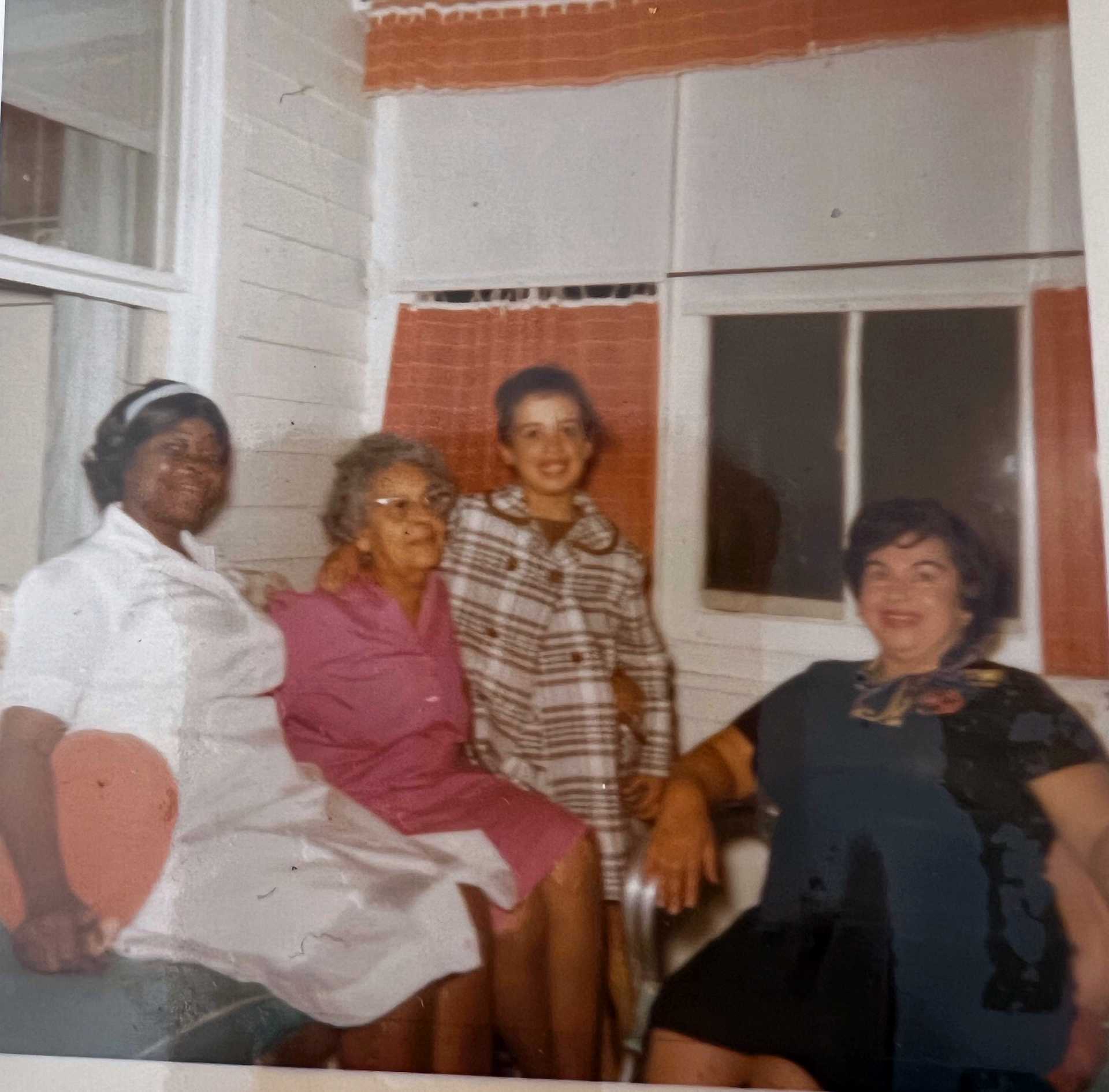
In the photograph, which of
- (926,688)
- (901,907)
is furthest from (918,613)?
(901,907)

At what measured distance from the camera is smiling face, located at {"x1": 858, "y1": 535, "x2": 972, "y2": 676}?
915 mm

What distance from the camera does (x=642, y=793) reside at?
0.93 metres

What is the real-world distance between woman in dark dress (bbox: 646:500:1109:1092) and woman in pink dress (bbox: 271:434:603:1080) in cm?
9

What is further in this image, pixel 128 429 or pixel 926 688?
pixel 128 429

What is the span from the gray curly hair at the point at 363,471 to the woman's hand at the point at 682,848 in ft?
1.19

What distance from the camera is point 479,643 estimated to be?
0.95 metres

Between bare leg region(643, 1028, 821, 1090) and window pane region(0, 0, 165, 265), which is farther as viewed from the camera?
window pane region(0, 0, 165, 265)

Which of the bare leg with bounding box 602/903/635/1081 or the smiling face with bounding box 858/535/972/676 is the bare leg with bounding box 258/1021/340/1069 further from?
the smiling face with bounding box 858/535/972/676

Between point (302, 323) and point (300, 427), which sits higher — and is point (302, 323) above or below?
above

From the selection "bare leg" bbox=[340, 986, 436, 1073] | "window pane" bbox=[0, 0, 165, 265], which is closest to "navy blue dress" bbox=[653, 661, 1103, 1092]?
"bare leg" bbox=[340, 986, 436, 1073]

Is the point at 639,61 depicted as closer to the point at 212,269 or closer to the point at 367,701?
the point at 212,269

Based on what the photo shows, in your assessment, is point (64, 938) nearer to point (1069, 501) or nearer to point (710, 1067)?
point (710, 1067)

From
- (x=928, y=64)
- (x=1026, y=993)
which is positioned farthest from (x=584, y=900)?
(x=928, y=64)

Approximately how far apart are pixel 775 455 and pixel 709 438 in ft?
0.21
